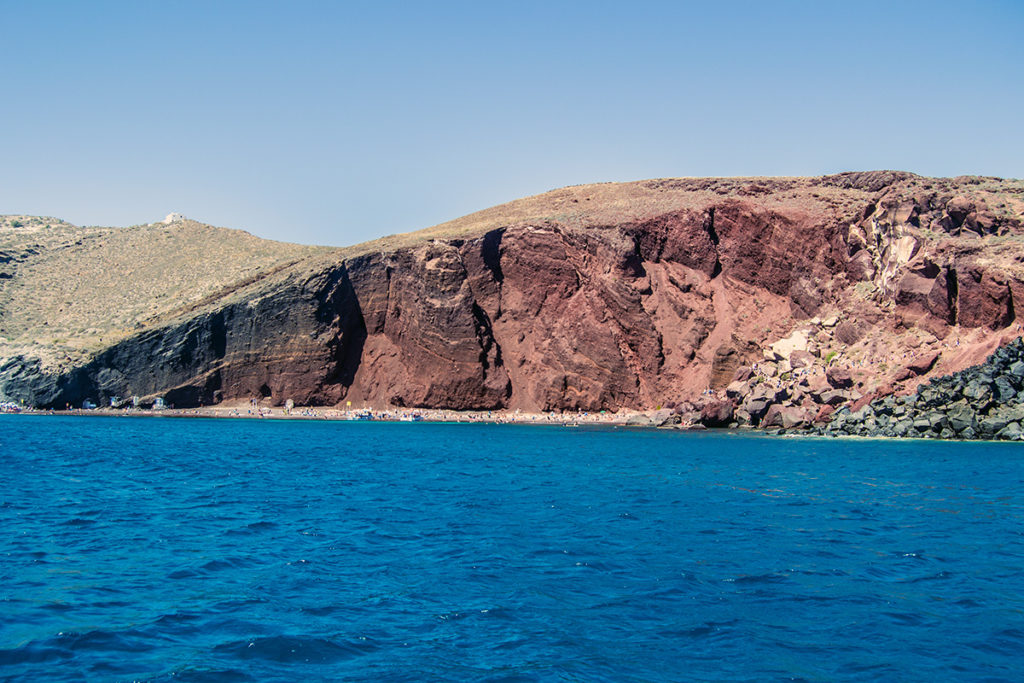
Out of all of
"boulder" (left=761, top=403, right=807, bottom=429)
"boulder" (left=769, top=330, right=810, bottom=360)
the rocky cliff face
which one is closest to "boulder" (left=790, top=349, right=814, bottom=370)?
the rocky cliff face

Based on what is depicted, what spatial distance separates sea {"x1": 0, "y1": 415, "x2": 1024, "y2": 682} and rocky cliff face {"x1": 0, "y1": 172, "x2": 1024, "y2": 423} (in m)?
30.8

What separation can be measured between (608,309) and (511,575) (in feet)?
204

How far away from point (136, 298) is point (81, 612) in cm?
9894

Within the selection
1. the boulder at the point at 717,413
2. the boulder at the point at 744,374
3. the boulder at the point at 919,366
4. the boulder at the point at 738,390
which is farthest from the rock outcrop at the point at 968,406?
the boulder at the point at 744,374

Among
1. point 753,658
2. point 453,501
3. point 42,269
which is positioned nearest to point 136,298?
point 42,269

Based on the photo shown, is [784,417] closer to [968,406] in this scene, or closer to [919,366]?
[919,366]

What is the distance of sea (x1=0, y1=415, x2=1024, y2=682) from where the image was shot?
10734mm

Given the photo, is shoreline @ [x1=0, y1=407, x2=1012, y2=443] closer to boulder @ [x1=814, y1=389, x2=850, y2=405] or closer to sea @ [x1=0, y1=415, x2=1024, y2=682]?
boulder @ [x1=814, y1=389, x2=850, y2=405]

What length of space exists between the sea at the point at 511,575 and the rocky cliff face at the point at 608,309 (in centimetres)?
3079

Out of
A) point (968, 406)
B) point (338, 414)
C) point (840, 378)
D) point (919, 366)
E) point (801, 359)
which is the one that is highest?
point (801, 359)

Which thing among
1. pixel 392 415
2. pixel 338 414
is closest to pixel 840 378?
pixel 392 415

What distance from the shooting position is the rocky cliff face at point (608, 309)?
60875mm

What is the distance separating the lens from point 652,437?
54.3m

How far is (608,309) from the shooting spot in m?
76.3
